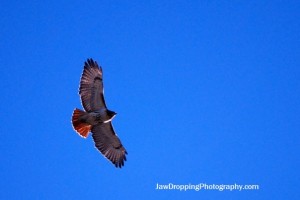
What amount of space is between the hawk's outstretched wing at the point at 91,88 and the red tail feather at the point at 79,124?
0.73m

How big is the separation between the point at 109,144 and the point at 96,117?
1.61 meters

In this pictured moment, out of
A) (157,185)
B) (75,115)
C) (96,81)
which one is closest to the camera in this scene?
(75,115)

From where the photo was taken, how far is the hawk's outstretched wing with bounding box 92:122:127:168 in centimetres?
1789

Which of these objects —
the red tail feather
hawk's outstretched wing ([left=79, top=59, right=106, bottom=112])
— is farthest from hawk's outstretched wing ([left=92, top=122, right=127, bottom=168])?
the red tail feather

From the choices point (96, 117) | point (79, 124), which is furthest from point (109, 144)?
point (79, 124)

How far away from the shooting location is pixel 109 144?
18312 mm

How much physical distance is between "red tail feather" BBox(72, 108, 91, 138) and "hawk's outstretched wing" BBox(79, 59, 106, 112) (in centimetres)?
73

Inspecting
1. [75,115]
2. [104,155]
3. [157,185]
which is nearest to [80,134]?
[75,115]

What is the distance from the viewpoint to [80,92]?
17.2 metres

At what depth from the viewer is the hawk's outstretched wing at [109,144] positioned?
58.7ft

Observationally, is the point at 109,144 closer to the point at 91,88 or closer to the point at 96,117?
the point at 96,117

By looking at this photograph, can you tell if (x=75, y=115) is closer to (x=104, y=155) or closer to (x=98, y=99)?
(x=98, y=99)

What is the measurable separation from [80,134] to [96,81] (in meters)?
1.86

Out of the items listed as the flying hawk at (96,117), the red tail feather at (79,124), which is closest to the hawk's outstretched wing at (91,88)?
Result: the flying hawk at (96,117)
